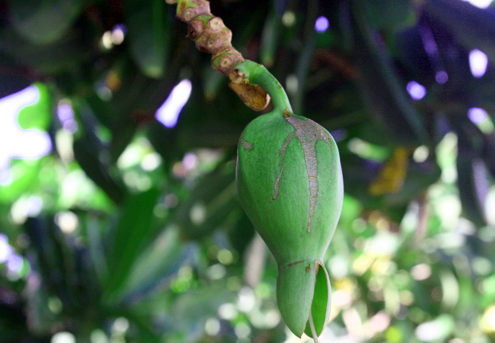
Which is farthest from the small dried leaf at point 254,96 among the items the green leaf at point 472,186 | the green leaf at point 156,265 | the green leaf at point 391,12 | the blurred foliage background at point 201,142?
the green leaf at point 156,265

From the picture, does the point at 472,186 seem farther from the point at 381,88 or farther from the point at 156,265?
the point at 156,265

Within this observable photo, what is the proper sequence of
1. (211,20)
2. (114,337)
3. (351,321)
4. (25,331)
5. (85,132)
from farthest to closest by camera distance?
(351,321) → (114,337) → (25,331) → (85,132) → (211,20)

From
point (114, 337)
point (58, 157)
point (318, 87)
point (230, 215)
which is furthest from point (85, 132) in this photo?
point (114, 337)

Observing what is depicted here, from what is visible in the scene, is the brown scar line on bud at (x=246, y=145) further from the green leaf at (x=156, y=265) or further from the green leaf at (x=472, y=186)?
the green leaf at (x=156, y=265)

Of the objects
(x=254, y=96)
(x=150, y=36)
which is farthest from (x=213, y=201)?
(x=254, y=96)

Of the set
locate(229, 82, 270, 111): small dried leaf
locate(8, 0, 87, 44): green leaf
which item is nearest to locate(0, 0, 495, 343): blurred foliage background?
locate(8, 0, 87, 44): green leaf

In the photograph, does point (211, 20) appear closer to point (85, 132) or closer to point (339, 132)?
point (339, 132)
